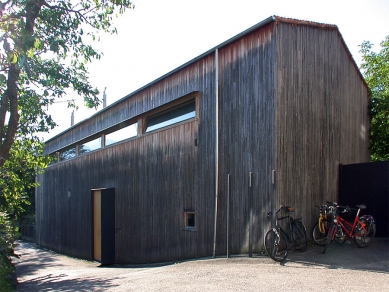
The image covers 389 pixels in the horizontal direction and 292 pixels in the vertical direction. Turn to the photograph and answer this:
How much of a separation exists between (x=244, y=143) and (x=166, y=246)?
421cm

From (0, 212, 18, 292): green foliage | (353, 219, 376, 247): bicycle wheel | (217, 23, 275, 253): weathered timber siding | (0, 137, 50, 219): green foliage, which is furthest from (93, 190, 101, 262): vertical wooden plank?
(353, 219, 376, 247): bicycle wheel

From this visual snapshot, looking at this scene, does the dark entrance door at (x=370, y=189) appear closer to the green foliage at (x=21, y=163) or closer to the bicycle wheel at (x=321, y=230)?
the bicycle wheel at (x=321, y=230)

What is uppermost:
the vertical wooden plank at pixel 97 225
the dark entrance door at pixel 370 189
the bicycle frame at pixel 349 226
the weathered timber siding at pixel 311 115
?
the weathered timber siding at pixel 311 115

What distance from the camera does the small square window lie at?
35.1ft

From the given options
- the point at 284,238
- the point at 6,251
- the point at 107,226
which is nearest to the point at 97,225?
the point at 107,226

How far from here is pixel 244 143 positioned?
30.1ft

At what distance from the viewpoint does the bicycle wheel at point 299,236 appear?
27.6 feet

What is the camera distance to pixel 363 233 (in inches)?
346

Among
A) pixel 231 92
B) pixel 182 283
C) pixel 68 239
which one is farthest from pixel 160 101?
pixel 68 239

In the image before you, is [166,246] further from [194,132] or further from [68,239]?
[68,239]

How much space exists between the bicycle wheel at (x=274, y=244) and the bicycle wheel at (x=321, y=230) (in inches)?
39.4

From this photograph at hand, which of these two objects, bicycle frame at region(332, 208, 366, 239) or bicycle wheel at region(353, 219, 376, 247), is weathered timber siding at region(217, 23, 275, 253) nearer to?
bicycle frame at region(332, 208, 366, 239)

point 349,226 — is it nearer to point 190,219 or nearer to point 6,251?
point 190,219

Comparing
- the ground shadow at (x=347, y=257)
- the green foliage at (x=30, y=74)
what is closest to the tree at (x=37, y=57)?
the green foliage at (x=30, y=74)
